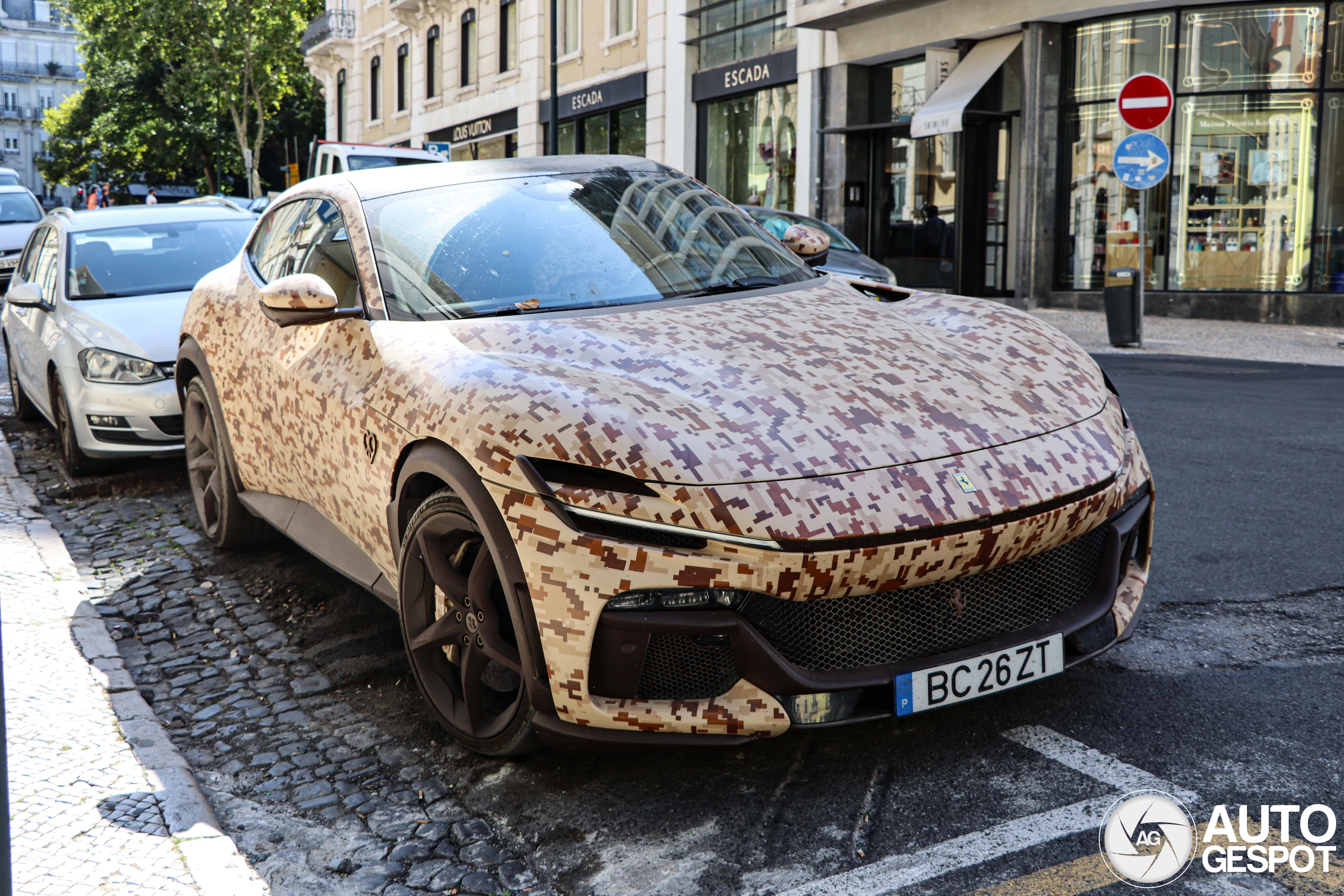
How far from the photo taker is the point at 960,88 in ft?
66.4

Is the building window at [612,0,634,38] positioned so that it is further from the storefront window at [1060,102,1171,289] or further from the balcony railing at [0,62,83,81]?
the balcony railing at [0,62,83,81]

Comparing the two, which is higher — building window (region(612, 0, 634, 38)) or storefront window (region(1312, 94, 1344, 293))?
building window (region(612, 0, 634, 38))

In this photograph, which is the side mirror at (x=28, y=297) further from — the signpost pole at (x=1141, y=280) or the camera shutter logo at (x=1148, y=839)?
the signpost pole at (x=1141, y=280)

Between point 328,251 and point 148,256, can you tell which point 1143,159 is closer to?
point 148,256

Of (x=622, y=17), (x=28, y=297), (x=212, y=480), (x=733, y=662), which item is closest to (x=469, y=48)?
(x=622, y=17)

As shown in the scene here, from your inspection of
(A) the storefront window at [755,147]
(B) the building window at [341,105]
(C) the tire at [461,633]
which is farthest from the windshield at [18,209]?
(B) the building window at [341,105]

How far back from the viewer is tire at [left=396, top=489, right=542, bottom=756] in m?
3.12

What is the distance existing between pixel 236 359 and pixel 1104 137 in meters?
16.6

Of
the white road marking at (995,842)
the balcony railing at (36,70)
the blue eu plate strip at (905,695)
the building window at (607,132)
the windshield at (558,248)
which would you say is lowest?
the white road marking at (995,842)

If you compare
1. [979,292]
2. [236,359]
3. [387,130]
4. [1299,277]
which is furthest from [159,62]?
[236,359]

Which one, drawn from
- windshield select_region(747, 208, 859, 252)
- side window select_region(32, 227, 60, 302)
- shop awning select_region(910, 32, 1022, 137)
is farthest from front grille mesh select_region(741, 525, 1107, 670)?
shop awning select_region(910, 32, 1022, 137)

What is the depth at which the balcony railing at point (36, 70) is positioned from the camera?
121m

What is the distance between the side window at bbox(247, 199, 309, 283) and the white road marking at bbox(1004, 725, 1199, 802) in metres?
3.07

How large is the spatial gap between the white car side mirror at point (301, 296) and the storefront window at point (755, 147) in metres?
20.4
